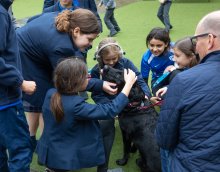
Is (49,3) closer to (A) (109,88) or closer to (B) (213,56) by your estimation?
(A) (109,88)

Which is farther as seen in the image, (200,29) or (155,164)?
(155,164)

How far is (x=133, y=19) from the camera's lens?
33.1ft

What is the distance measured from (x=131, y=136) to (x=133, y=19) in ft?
24.6

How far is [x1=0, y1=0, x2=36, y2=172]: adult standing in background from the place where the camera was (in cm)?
229

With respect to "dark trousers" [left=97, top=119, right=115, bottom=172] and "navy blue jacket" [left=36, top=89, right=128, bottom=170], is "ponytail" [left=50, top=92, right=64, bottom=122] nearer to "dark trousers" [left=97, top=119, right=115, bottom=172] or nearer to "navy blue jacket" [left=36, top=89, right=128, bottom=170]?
"navy blue jacket" [left=36, top=89, right=128, bottom=170]

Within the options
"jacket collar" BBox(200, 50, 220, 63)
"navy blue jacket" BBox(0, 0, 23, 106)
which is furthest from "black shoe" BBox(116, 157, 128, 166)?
"jacket collar" BBox(200, 50, 220, 63)

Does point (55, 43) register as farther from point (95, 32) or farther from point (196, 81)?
point (196, 81)

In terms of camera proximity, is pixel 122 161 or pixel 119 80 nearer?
pixel 119 80

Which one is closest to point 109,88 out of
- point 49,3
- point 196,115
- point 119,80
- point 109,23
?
point 119,80

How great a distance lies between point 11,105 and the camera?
248cm

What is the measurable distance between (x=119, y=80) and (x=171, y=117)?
102 cm

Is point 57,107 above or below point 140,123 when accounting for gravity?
above

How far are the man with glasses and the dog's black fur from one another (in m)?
0.93

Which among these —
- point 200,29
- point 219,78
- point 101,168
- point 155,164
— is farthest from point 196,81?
point 101,168
